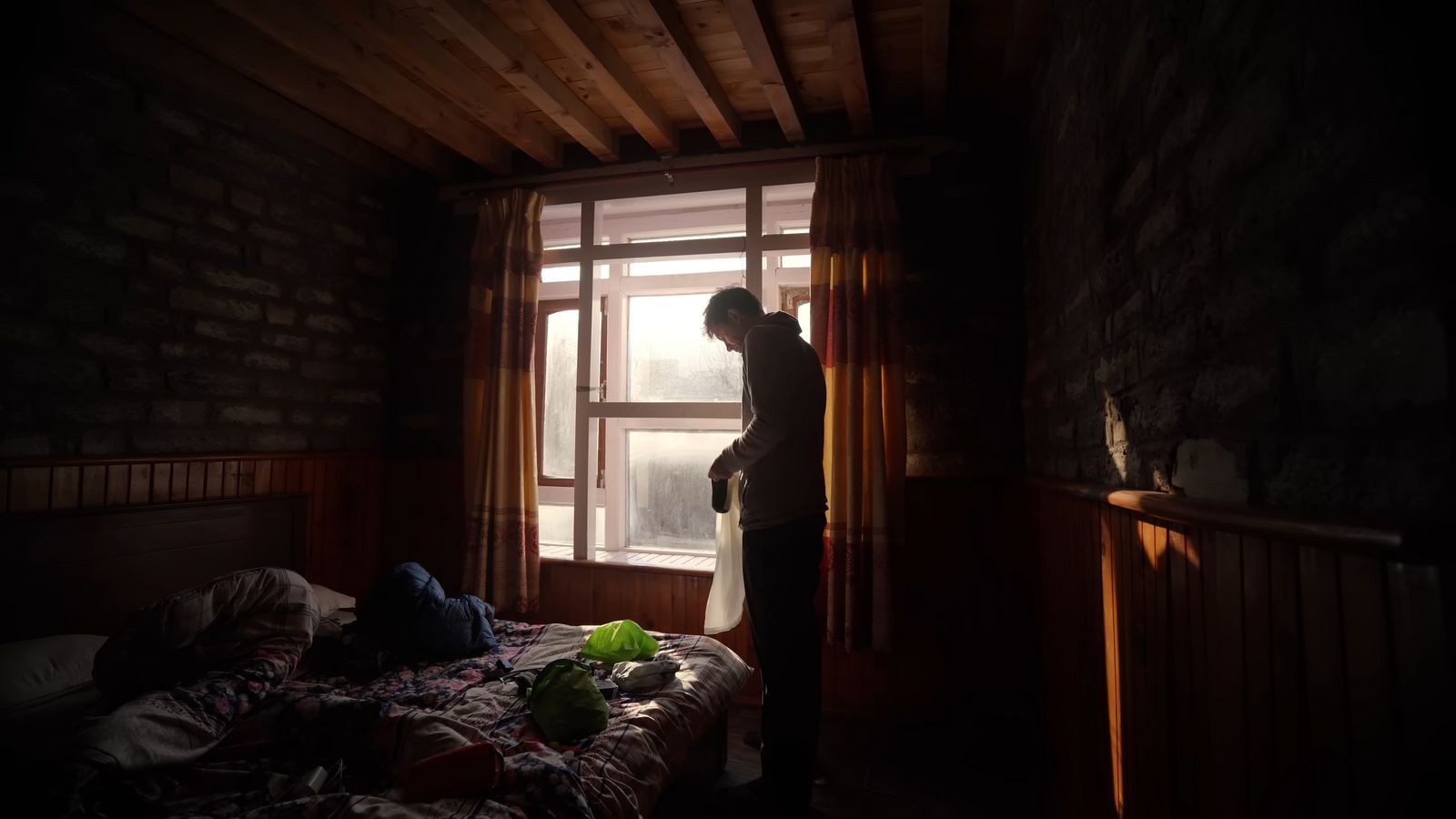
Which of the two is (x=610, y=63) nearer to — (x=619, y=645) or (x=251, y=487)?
(x=619, y=645)

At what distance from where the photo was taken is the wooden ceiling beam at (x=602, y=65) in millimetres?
2312

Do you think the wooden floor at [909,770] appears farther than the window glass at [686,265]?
No

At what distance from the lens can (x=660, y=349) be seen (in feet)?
11.4

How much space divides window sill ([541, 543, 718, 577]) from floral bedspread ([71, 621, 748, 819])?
1046mm

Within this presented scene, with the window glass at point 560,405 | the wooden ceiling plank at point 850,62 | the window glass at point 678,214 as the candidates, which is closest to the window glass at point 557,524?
the window glass at point 560,405

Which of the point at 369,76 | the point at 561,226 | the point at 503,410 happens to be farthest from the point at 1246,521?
the point at 561,226

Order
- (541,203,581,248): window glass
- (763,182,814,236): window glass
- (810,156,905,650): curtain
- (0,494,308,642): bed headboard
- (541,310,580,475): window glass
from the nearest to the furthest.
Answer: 1. (0,494,308,642): bed headboard
2. (810,156,905,650): curtain
3. (763,182,814,236): window glass
4. (541,203,581,248): window glass
5. (541,310,580,475): window glass

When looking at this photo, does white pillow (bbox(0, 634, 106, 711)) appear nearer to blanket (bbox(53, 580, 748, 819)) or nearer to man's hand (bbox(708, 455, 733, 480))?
blanket (bbox(53, 580, 748, 819))

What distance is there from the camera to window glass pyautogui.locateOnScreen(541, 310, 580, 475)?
3715mm

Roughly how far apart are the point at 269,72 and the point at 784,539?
2.94 m

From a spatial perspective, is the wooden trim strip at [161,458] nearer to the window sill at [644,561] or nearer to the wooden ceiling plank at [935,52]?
the window sill at [644,561]

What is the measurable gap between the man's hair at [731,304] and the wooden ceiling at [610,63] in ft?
3.20

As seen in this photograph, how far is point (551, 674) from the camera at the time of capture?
1.77 meters

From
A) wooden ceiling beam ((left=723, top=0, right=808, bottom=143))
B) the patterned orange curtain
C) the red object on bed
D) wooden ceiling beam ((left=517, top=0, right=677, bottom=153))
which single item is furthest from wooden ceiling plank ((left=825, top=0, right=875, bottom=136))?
the red object on bed
